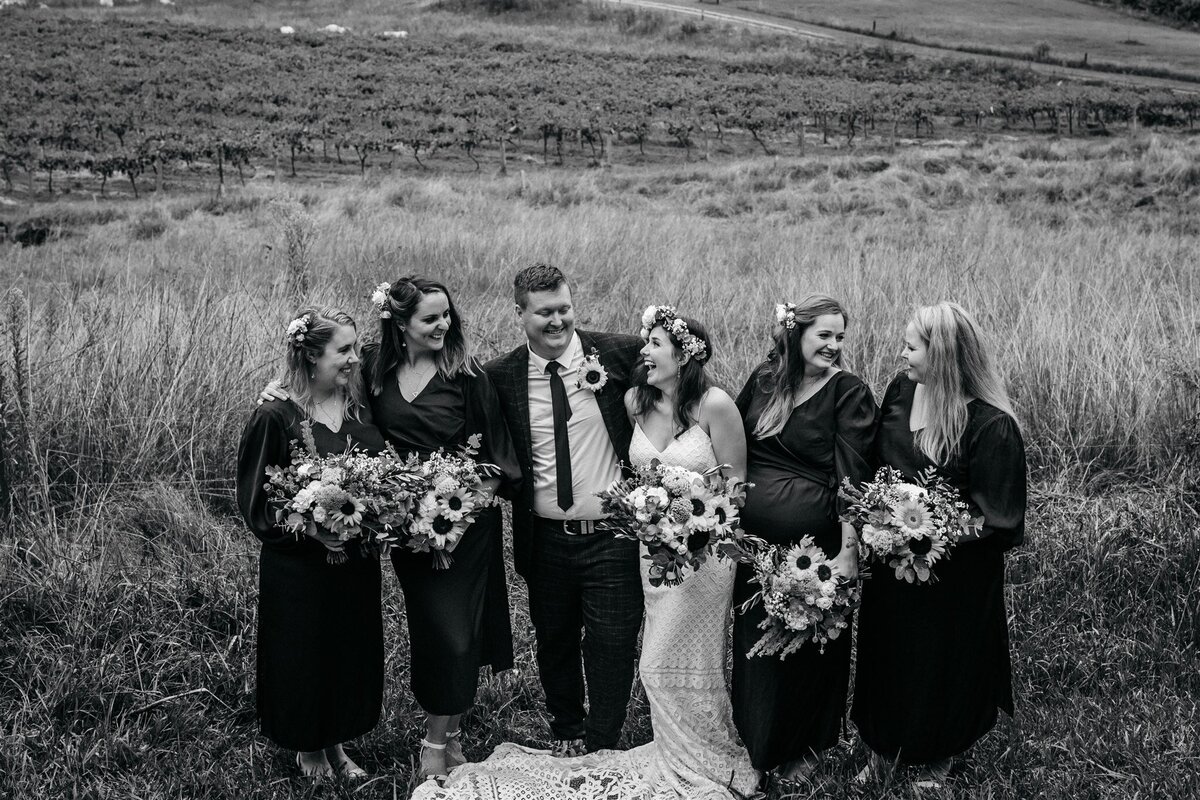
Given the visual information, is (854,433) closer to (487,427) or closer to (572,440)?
(572,440)

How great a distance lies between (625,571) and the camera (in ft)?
13.0

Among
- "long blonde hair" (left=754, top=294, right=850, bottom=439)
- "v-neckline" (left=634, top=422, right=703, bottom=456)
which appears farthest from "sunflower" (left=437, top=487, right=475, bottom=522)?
"long blonde hair" (left=754, top=294, right=850, bottom=439)

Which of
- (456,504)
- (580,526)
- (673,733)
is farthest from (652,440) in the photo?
(673,733)

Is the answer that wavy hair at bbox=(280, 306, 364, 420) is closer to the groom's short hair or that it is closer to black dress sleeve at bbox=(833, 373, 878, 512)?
the groom's short hair

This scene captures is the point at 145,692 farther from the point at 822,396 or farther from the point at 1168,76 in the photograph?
the point at 1168,76

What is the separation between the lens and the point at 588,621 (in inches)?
159

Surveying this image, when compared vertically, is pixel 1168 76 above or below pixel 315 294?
above

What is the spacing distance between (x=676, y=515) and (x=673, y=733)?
1121 mm

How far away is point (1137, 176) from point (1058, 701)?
20960 millimetres

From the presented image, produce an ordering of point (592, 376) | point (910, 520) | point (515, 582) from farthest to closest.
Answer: point (515, 582)
point (592, 376)
point (910, 520)

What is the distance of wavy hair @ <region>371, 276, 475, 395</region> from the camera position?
3.84 meters

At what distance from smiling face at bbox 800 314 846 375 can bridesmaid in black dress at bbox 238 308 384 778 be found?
171 cm

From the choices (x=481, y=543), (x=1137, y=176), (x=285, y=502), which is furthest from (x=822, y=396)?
(x=1137, y=176)

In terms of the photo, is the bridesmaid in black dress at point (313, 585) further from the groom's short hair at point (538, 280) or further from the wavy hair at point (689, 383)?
the wavy hair at point (689, 383)
